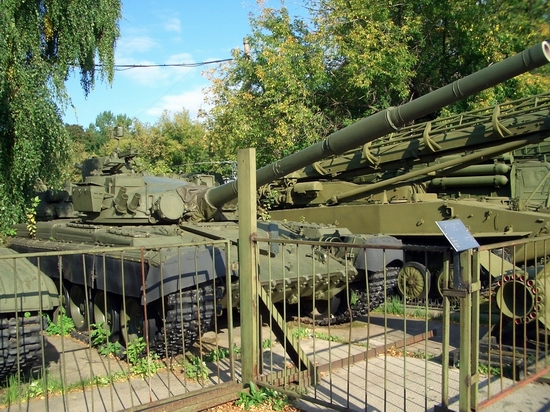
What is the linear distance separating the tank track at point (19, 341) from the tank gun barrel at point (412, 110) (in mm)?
2634

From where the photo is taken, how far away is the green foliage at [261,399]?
15.6ft

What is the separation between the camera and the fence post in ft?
15.6

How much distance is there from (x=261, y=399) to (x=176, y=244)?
1453 mm

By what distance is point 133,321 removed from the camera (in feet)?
22.1

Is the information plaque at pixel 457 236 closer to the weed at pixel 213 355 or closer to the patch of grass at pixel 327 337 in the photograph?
the weed at pixel 213 355

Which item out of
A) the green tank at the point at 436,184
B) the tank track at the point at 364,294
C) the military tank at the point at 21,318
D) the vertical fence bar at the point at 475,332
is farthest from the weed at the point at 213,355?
the green tank at the point at 436,184

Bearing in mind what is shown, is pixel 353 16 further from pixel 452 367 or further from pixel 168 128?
pixel 168 128

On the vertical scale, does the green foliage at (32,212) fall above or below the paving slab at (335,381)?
above

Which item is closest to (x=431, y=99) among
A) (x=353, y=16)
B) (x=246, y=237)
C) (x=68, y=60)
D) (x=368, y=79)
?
(x=246, y=237)

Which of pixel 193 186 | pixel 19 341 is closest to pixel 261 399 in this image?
pixel 19 341

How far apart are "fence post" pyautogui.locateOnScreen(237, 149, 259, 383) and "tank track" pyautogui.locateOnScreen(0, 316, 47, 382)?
1786 mm

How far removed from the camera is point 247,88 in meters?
17.9

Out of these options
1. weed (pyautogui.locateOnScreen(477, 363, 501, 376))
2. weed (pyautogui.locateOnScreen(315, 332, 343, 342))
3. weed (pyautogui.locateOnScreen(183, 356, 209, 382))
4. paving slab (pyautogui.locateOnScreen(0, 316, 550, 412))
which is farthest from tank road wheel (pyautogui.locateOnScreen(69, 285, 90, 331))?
weed (pyautogui.locateOnScreen(477, 363, 501, 376))

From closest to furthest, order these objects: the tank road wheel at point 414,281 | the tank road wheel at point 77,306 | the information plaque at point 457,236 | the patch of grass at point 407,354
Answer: the information plaque at point 457,236 < the patch of grass at point 407,354 < the tank road wheel at point 77,306 < the tank road wheel at point 414,281
